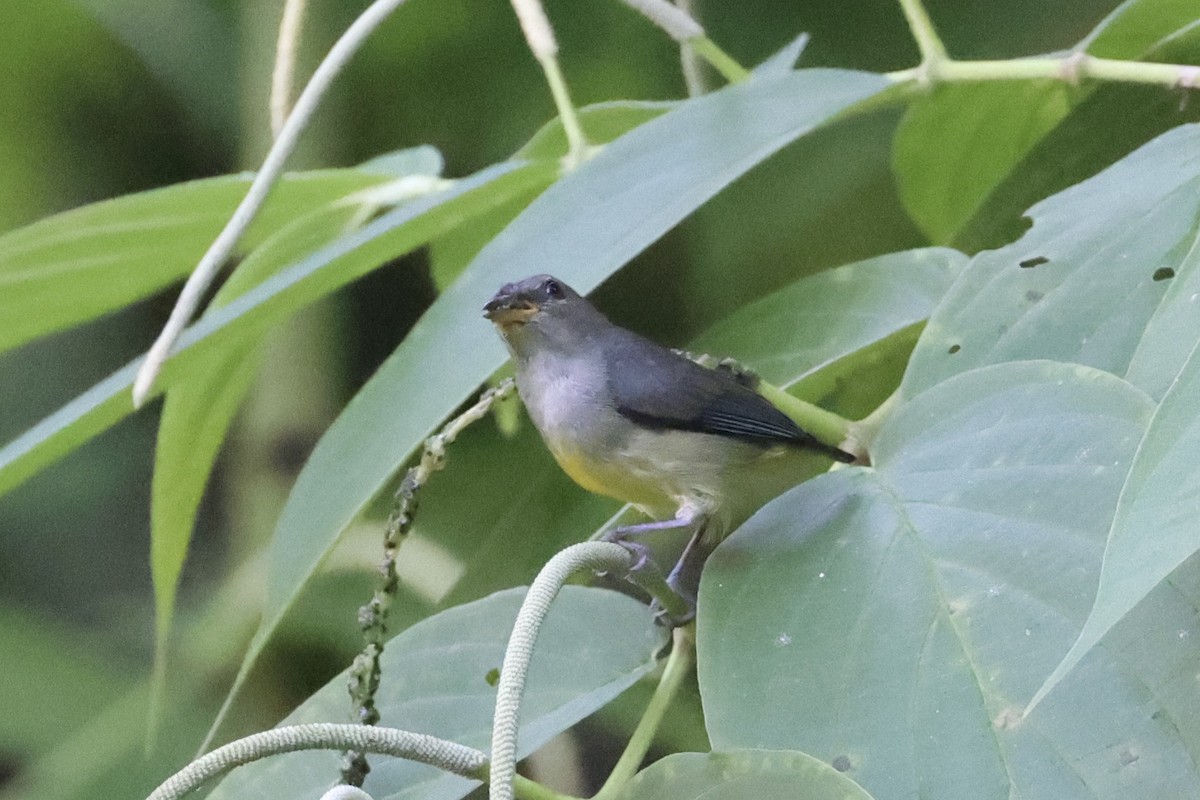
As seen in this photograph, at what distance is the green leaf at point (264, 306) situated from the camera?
55cm

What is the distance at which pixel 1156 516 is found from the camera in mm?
238

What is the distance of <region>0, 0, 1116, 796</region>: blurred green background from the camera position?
1090 mm

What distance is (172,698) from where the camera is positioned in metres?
1.12

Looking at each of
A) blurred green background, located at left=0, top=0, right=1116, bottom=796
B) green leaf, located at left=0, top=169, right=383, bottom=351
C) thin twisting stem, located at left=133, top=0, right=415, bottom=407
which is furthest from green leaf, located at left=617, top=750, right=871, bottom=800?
blurred green background, located at left=0, top=0, right=1116, bottom=796

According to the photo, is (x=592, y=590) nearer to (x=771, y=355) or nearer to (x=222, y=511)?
(x=771, y=355)

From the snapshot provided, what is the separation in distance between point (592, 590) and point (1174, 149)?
0.36 metres

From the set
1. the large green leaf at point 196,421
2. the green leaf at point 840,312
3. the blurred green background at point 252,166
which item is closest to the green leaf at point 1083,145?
the green leaf at point 840,312

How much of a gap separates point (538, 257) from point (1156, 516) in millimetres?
347

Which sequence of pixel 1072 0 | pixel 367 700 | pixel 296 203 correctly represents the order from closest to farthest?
1. pixel 367 700
2. pixel 296 203
3. pixel 1072 0

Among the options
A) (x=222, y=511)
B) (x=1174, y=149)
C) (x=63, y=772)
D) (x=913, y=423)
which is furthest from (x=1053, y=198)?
(x=63, y=772)

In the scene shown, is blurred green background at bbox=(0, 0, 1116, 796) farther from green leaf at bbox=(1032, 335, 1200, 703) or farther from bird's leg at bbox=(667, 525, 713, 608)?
green leaf at bbox=(1032, 335, 1200, 703)

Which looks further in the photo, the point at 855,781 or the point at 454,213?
the point at 454,213

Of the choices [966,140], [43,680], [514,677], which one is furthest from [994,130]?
[43,680]

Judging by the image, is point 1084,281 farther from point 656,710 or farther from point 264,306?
point 264,306
